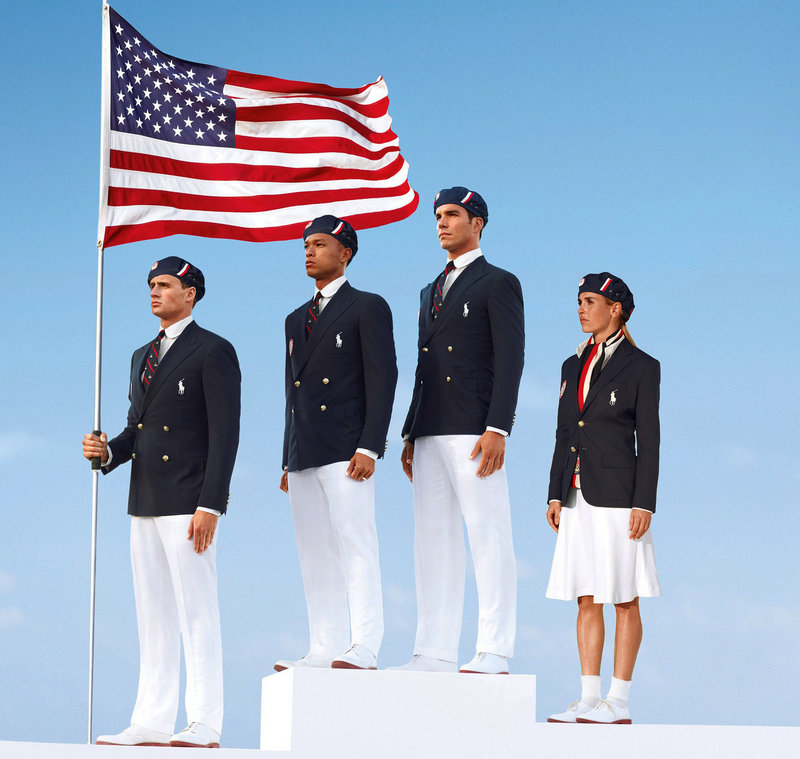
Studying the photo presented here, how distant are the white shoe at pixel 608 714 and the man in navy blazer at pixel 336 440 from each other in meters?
1.34

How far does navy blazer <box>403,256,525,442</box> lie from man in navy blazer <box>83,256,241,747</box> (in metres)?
1.21

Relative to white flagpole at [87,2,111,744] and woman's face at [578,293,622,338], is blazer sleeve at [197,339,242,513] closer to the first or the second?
white flagpole at [87,2,111,744]

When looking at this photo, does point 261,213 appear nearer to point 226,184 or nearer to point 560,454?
point 226,184

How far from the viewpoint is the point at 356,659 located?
807cm

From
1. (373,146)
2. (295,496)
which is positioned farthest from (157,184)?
(295,496)

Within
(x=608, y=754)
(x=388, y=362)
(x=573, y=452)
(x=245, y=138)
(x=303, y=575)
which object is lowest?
(x=608, y=754)

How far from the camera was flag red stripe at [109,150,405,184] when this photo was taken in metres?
9.43

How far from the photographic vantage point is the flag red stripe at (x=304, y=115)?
1015 centimetres

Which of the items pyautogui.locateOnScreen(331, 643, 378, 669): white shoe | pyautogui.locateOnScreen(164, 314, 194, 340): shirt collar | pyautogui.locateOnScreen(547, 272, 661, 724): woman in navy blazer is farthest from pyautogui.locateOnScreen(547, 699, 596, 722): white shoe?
pyautogui.locateOnScreen(164, 314, 194, 340): shirt collar

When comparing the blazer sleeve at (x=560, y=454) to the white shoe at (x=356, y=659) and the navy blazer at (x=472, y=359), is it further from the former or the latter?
the white shoe at (x=356, y=659)

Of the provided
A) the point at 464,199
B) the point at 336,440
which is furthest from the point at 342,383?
the point at 464,199

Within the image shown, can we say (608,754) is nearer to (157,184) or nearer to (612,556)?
(612,556)

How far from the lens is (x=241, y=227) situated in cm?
988

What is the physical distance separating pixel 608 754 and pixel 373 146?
193 inches
